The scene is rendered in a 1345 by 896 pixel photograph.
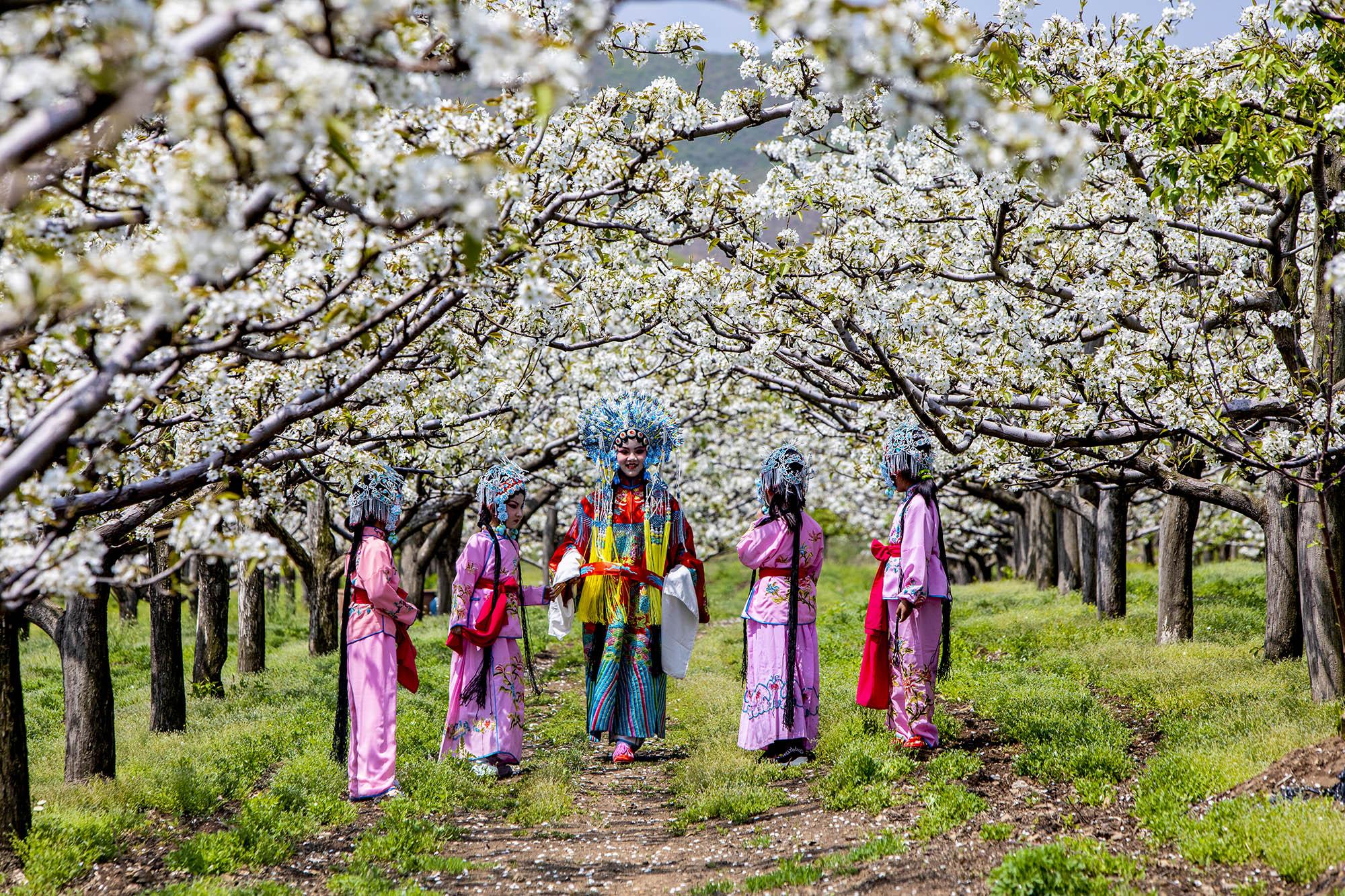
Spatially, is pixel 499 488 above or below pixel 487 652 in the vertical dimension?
above

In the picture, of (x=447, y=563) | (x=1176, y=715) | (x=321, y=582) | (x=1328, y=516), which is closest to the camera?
(x=1328, y=516)

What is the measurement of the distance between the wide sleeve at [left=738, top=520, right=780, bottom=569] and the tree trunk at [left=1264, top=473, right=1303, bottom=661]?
478 centimetres

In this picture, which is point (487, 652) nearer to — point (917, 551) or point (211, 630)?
point (917, 551)

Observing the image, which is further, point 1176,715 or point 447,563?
point 447,563

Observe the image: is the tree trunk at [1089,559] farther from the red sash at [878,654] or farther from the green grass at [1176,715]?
the red sash at [878,654]

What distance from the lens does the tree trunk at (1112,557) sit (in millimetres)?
15188

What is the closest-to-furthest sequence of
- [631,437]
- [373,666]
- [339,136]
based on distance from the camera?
[339,136] → [373,666] → [631,437]

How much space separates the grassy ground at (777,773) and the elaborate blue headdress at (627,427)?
2.57 metres

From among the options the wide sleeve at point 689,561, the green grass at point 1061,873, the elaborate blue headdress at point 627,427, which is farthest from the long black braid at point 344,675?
the green grass at point 1061,873

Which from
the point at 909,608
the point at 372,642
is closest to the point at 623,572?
the point at 372,642

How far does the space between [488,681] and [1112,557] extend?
1011 cm

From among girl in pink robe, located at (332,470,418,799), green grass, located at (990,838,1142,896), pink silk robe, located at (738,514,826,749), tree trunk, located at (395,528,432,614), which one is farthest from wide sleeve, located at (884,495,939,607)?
tree trunk, located at (395,528,432,614)

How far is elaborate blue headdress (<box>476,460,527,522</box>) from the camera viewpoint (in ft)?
29.5

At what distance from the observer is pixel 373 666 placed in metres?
7.84
